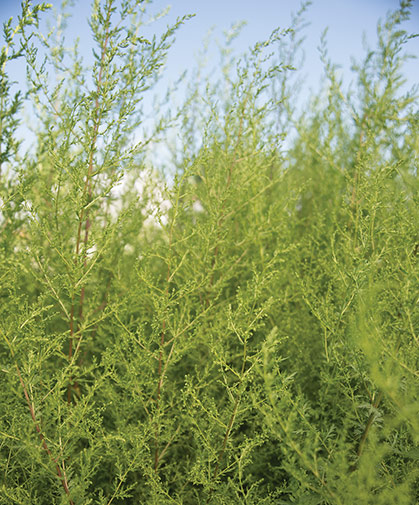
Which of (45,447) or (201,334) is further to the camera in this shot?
(201,334)

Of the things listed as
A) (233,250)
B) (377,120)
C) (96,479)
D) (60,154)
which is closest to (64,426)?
(96,479)

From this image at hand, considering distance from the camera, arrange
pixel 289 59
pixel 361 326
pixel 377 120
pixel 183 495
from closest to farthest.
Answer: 1. pixel 361 326
2. pixel 183 495
3. pixel 377 120
4. pixel 289 59

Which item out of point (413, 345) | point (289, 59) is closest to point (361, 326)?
point (413, 345)

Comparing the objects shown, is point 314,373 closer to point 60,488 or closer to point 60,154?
point 60,488

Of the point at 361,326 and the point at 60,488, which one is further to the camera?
the point at 60,488

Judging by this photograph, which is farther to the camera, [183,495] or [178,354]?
[183,495]

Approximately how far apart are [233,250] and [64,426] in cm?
140

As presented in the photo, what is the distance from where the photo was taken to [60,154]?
5.14 feet

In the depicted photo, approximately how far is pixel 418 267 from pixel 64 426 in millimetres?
1506

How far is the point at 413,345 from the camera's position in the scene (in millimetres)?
1557

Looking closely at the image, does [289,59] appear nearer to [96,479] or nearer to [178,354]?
[178,354]

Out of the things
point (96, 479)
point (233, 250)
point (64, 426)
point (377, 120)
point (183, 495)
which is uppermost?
point (377, 120)

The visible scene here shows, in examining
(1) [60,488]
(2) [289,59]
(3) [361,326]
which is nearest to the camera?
(3) [361,326]

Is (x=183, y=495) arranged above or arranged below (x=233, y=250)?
below
